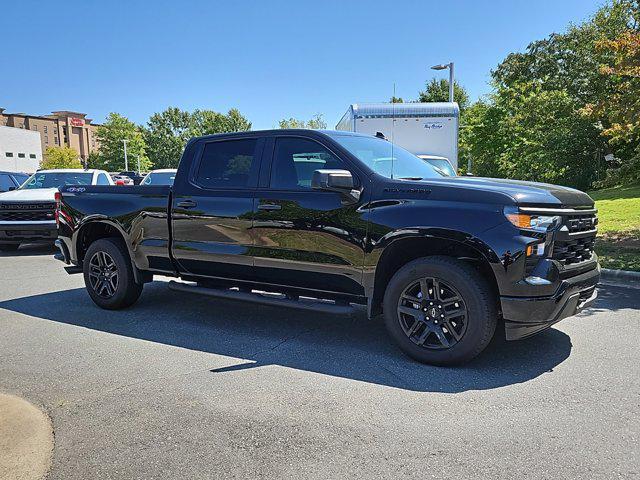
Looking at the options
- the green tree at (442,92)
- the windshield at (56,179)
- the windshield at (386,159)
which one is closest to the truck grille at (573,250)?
the windshield at (386,159)

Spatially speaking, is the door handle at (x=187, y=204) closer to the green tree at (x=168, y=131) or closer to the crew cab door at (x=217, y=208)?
the crew cab door at (x=217, y=208)

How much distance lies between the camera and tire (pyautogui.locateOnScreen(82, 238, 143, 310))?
607 cm

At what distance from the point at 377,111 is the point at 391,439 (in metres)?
11.4

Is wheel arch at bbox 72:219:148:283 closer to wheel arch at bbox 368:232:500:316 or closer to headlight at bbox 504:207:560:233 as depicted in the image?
wheel arch at bbox 368:232:500:316

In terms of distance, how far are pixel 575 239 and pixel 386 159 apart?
5.93ft

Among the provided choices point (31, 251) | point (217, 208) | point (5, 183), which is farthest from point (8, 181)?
point (217, 208)

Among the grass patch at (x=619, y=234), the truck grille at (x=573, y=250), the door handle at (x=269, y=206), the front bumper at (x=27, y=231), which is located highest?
the door handle at (x=269, y=206)

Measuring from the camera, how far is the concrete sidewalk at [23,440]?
114 inches

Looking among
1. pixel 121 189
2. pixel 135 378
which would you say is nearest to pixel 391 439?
pixel 135 378

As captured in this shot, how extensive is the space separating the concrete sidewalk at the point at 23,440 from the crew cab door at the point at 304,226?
7.37 feet

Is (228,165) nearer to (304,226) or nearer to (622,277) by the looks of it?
(304,226)

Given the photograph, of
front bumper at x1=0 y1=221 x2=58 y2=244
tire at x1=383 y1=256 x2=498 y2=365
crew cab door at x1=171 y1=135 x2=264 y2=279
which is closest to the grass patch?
tire at x1=383 y1=256 x2=498 y2=365

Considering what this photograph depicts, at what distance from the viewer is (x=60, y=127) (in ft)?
349

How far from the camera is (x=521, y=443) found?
3090 millimetres
